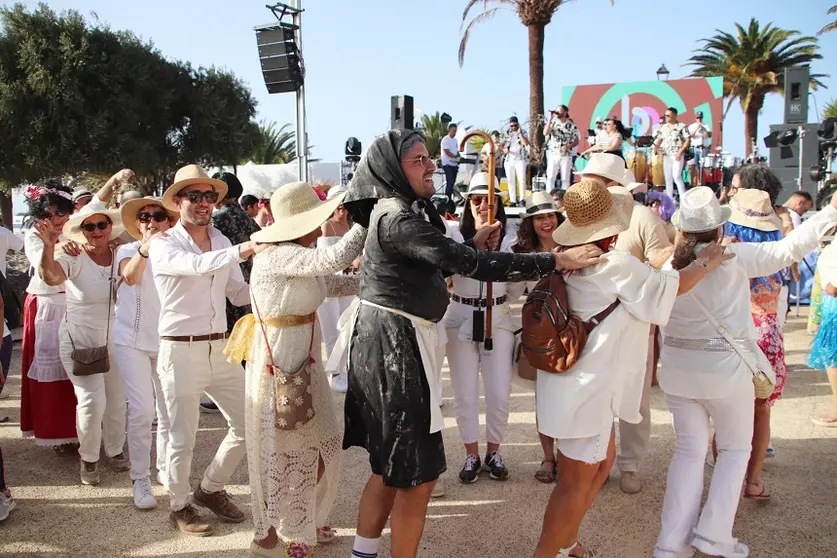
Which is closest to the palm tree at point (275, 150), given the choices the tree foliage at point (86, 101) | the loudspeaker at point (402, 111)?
the tree foliage at point (86, 101)

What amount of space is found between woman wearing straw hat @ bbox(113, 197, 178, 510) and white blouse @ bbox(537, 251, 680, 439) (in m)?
2.51

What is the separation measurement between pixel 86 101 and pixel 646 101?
1778 centimetres

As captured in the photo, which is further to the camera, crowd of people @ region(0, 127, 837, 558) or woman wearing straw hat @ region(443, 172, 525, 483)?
woman wearing straw hat @ region(443, 172, 525, 483)

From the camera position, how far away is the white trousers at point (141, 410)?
13.7 ft

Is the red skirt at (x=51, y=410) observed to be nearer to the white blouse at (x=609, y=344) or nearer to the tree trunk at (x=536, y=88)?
the white blouse at (x=609, y=344)

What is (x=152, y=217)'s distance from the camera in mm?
4051

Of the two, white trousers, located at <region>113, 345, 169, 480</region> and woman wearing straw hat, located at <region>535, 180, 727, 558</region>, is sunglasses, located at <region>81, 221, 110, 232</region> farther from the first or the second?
woman wearing straw hat, located at <region>535, 180, 727, 558</region>

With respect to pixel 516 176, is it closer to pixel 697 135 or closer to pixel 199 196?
pixel 697 135

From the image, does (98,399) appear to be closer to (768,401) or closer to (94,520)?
(94,520)

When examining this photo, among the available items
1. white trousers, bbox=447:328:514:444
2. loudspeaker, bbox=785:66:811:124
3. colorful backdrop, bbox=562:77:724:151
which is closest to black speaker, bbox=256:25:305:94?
white trousers, bbox=447:328:514:444

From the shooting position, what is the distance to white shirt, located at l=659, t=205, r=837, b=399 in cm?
322

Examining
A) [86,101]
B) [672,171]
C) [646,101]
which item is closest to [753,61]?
[646,101]

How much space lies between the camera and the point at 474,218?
4.63 meters

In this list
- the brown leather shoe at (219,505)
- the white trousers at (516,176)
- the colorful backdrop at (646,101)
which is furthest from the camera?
the colorful backdrop at (646,101)
